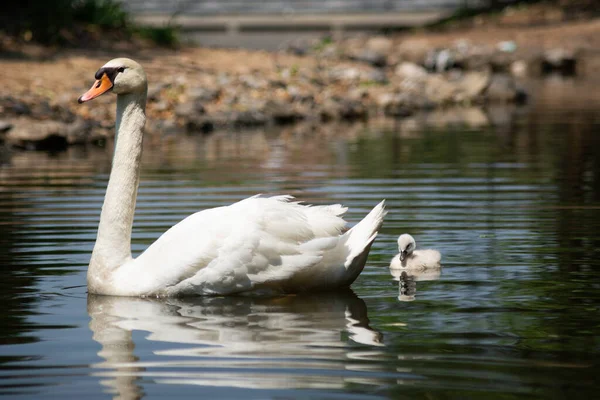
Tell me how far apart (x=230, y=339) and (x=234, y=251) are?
0.97 m

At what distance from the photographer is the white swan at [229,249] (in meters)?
7.35

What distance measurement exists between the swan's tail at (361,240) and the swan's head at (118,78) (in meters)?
1.76

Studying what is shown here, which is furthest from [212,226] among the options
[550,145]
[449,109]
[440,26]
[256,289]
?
[440,26]

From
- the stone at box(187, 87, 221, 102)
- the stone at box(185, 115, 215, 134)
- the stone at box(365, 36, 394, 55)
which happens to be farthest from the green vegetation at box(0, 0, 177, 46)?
the stone at box(365, 36, 394, 55)

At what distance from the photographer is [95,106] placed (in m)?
24.5

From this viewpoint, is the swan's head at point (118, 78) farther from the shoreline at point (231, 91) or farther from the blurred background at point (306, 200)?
the shoreline at point (231, 91)

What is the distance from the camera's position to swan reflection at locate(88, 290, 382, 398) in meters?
5.59

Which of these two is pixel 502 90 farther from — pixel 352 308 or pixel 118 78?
pixel 352 308

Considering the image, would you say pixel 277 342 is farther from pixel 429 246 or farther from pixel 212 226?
pixel 429 246

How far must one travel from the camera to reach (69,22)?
29188mm

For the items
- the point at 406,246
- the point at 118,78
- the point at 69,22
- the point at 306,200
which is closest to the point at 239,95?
the point at 69,22

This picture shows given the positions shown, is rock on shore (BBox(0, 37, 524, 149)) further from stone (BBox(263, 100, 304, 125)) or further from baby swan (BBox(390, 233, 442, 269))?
baby swan (BBox(390, 233, 442, 269))

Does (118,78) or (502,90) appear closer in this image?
(118,78)

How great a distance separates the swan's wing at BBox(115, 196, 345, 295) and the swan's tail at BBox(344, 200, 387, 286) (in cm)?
11
